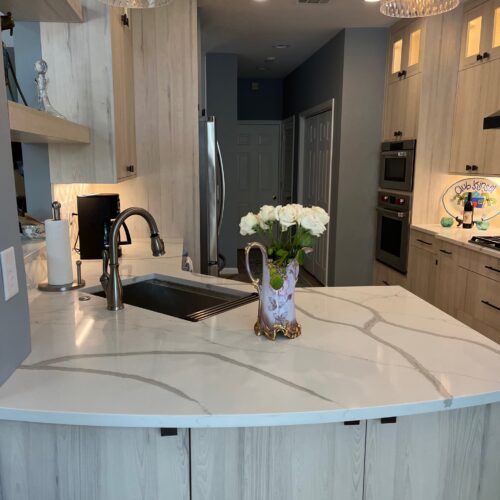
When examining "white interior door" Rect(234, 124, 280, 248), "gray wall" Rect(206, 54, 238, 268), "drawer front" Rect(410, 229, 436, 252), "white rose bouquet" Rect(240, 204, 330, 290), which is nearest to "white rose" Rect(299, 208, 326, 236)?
"white rose bouquet" Rect(240, 204, 330, 290)

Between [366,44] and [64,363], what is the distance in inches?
169

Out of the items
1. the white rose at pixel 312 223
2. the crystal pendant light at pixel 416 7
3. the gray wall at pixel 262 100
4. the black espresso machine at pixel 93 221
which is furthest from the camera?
the gray wall at pixel 262 100

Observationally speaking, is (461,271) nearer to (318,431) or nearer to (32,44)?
(318,431)

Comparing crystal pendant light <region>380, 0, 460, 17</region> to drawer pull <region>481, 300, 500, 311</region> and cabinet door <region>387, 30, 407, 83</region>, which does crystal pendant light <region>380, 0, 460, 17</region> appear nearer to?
drawer pull <region>481, 300, 500, 311</region>

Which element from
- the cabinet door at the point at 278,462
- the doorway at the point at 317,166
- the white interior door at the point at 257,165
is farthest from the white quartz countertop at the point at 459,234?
the white interior door at the point at 257,165

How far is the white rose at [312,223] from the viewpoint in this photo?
141cm

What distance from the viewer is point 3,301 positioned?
1.25 meters

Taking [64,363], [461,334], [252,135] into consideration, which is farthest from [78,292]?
[252,135]

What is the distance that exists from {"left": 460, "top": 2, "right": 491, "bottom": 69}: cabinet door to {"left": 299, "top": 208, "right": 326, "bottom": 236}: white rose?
2.96m

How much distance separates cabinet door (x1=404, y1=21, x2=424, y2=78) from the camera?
3.96 meters

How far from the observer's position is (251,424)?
110cm

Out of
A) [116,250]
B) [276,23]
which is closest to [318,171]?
[276,23]

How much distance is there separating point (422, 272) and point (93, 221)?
268 cm

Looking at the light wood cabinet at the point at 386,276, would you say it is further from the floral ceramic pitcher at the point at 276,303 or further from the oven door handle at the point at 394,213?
the floral ceramic pitcher at the point at 276,303
